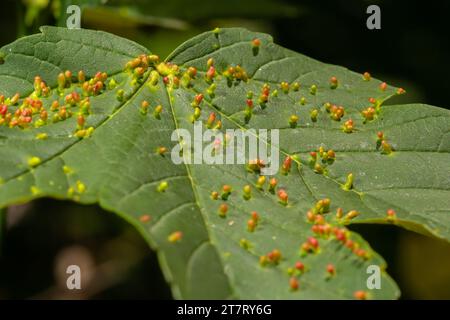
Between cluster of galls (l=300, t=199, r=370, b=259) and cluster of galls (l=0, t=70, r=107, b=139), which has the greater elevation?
cluster of galls (l=0, t=70, r=107, b=139)

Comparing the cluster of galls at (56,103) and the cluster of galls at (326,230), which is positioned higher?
the cluster of galls at (56,103)

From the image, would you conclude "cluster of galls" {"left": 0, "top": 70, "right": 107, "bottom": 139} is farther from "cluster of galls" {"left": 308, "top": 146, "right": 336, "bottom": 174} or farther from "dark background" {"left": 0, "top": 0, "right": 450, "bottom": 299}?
"dark background" {"left": 0, "top": 0, "right": 450, "bottom": 299}

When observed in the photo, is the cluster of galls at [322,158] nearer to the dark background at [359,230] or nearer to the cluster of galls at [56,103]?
the cluster of galls at [56,103]

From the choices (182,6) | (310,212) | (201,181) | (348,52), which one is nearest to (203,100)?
(201,181)

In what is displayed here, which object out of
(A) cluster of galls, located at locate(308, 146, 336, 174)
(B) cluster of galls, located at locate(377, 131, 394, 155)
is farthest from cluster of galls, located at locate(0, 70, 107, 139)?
(B) cluster of galls, located at locate(377, 131, 394, 155)

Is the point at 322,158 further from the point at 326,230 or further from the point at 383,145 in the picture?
the point at 326,230

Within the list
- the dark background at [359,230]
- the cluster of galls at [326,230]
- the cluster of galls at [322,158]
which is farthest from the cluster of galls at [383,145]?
the dark background at [359,230]
